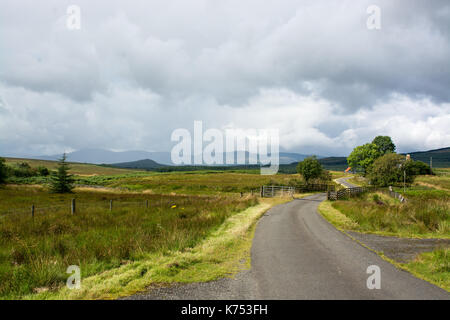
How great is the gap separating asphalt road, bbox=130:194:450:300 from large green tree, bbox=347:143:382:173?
249ft

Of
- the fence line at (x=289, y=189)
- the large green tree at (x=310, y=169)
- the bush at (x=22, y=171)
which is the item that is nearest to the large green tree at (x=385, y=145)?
the large green tree at (x=310, y=169)

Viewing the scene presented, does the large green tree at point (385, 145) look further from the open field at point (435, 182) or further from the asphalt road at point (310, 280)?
the asphalt road at point (310, 280)

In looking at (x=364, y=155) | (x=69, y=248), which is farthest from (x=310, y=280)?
(x=364, y=155)

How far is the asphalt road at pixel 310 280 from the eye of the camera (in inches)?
200

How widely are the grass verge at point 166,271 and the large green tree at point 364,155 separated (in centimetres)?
7772

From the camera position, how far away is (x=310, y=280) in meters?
5.80

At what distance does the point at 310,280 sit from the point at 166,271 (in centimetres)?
359

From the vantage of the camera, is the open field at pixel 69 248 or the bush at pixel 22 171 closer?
the open field at pixel 69 248

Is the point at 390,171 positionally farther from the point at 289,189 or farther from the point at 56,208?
the point at 56,208

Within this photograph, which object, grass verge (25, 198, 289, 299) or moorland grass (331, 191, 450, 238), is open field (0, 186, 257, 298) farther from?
moorland grass (331, 191, 450, 238)

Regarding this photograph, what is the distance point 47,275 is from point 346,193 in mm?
36083

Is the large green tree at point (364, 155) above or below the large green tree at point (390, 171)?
above

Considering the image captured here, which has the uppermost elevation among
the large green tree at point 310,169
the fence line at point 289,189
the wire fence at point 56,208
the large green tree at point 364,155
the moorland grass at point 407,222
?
the large green tree at point 364,155

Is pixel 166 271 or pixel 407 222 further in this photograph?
pixel 407 222
